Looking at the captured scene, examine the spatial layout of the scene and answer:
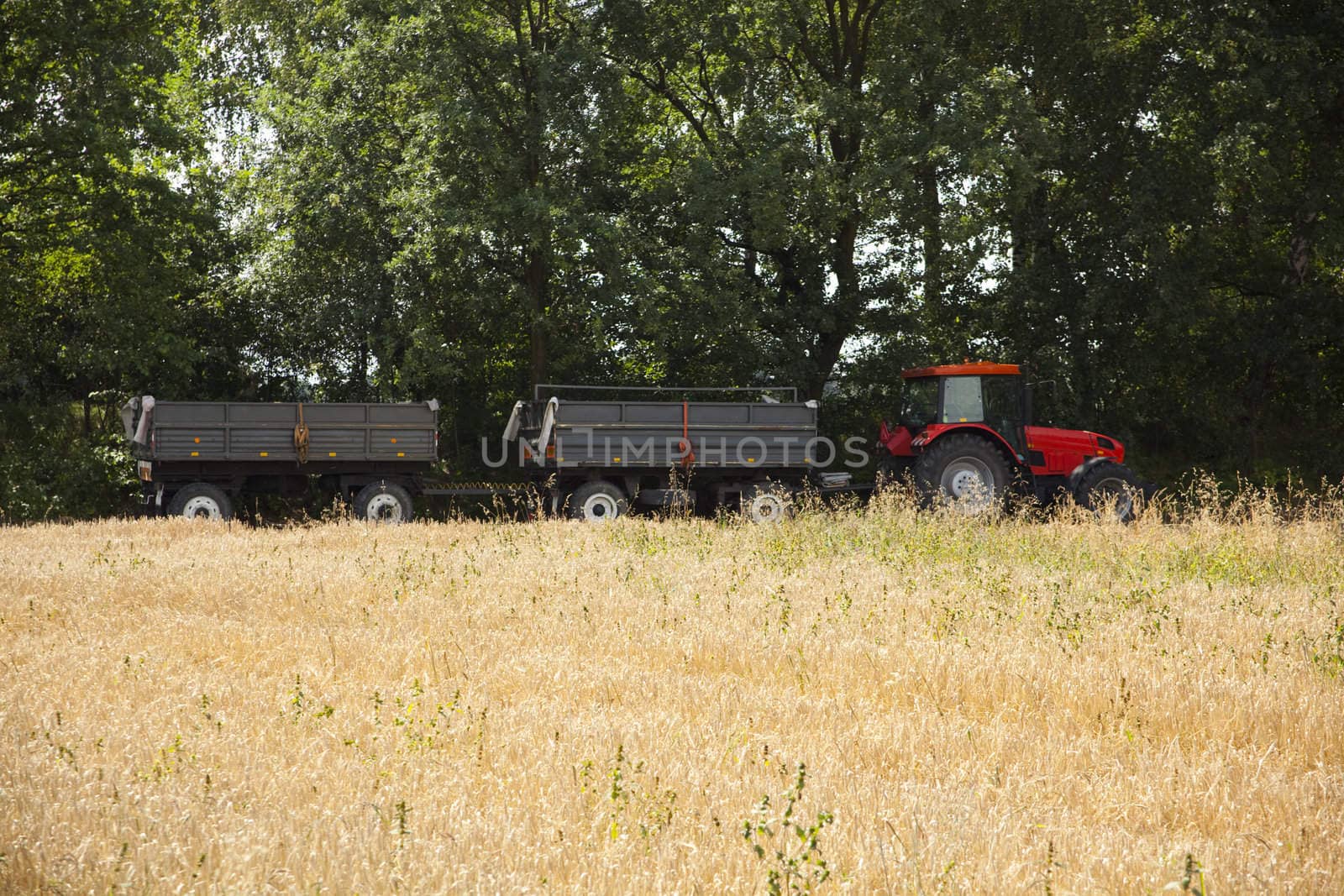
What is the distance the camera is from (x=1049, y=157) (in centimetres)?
1848

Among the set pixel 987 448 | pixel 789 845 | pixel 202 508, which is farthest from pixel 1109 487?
pixel 789 845

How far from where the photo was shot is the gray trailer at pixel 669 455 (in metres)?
15.7

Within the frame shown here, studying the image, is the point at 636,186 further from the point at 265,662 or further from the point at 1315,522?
the point at 265,662

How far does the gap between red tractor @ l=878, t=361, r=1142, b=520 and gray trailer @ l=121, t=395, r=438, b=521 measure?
6.73 metres

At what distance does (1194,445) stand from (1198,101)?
6822 mm

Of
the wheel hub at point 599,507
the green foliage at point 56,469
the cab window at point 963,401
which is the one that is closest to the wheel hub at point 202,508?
the green foliage at point 56,469

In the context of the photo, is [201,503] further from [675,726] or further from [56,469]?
[675,726]

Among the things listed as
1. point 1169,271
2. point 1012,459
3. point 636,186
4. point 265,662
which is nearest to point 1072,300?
point 1169,271

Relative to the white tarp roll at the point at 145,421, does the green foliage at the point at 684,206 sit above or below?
above

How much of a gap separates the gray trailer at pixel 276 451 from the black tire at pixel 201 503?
11 millimetres

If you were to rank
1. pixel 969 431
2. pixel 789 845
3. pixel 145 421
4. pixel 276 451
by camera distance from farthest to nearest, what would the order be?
pixel 276 451 → pixel 969 431 → pixel 145 421 → pixel 789 845

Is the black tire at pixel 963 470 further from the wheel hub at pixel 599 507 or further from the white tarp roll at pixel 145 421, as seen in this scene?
the white tarp roll at pixel 145 421

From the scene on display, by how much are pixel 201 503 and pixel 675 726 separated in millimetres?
12292

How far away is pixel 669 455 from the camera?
52.3ft
